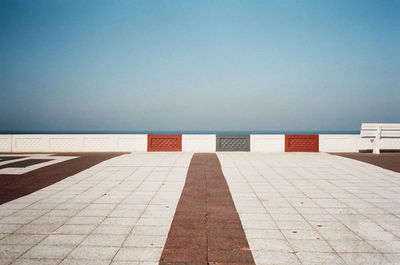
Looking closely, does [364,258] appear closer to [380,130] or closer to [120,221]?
[120,221]

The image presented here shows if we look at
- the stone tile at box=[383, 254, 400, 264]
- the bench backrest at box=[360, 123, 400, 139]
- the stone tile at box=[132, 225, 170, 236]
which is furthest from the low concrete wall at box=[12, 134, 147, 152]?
the stone tile at box=[383, 254, 400, 264]

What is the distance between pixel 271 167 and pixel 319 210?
17.6ft

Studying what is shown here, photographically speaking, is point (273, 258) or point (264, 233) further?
point (264, 233)

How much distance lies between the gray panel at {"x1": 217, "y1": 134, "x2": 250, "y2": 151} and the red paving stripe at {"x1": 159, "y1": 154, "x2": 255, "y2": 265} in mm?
9680

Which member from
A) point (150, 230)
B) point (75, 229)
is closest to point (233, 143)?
point (150, 230)

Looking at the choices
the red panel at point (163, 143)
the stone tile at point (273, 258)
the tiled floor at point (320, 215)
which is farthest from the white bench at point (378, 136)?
the stone tile at point (273, 258)

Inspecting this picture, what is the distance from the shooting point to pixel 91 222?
4.76 metres

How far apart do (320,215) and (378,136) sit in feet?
46.4

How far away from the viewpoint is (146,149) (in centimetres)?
1680

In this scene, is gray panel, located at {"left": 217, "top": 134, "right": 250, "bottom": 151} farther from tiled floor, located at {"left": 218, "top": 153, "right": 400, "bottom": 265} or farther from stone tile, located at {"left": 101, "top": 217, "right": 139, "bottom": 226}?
stone tile, located at {"left": 101, "top": 217, "right": 139, "bottom": 226}

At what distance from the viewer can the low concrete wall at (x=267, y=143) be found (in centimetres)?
1661

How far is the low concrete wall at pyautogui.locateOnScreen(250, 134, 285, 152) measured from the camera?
1661 centimetres

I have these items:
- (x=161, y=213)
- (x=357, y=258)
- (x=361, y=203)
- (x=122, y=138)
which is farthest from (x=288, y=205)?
(x=122, y=138)

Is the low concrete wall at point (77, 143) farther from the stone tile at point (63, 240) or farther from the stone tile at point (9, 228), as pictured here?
the stone tile at point (63, 240)
